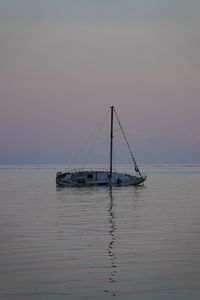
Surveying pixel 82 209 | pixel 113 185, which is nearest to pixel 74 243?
pixel 82 209

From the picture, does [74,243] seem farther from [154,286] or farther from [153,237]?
[154,286]

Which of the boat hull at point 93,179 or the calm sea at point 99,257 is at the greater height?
the boat hull at point 93,179

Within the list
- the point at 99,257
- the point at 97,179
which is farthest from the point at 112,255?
the point at 97,179

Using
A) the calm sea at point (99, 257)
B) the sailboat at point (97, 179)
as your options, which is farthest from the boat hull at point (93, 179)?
the calm sea at point (99, 257)

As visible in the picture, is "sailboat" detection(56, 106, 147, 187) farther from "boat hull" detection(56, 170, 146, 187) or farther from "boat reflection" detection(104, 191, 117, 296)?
"boat reflection" detection(104, 191, 117, 296)

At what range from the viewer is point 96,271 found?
22031 mm

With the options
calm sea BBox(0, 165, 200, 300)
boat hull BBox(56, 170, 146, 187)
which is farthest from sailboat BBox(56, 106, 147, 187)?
calm sea BBox(0, 165, 200, 300)

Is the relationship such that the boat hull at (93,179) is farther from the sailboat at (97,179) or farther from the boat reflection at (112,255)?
the boat reflection at (112,255)

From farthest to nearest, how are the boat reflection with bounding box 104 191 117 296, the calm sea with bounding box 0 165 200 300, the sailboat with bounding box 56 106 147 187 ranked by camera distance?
the sailboat with bounding box 56 106 147 187 < the boat reflection with bounding box 104 191 117 296 < the calm sea with bounding box 0 165 200 300

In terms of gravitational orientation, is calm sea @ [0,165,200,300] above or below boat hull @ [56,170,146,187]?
below

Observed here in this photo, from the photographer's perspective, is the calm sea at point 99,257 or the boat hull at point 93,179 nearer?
the calm sea at point 99,257

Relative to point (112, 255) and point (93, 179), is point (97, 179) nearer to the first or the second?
point (93, 179)

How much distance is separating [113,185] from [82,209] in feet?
172

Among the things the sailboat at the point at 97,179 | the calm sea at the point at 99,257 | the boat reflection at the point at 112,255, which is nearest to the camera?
the calm sea at the point at 99,257
